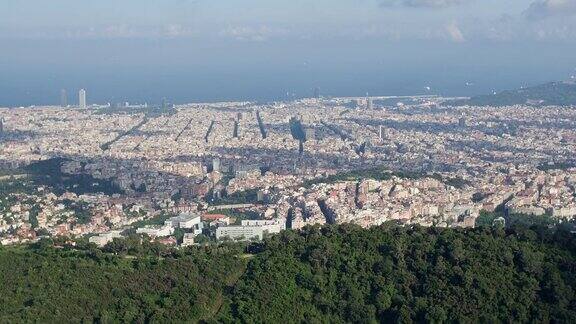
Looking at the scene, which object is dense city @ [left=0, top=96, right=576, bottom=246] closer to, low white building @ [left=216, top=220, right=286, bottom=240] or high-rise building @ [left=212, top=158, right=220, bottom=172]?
low white building @ [left=216, top=220, right=286, bottom=240]

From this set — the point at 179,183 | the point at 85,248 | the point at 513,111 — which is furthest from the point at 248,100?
the point at 85,248

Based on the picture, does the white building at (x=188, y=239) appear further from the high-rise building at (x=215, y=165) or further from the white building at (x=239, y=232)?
the high-rise building at (x=215, y=165)

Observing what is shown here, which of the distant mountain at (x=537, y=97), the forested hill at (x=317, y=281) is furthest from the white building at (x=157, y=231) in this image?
the distant mountain at (x=537, y=97)

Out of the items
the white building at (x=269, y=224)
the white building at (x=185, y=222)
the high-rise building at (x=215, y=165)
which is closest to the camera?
the white building at (x=269, y=224)

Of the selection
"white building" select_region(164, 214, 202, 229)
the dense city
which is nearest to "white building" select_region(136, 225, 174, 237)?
the dense city

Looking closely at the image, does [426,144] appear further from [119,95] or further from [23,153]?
→ [119,95]

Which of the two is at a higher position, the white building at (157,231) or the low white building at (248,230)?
the low white building at (248,230)
